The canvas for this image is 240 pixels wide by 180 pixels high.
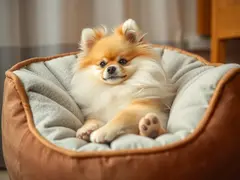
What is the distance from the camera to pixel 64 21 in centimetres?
201

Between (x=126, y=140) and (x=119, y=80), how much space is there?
32cm

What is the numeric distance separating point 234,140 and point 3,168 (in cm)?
131

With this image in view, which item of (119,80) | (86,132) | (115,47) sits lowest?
(86,132)

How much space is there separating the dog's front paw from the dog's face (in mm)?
259

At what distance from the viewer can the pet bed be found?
37.4 inches

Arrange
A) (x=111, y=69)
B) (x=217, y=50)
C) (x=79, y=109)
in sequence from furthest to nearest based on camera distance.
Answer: (x=217, y=50), (x=79, y=109), (x=111, y=69)

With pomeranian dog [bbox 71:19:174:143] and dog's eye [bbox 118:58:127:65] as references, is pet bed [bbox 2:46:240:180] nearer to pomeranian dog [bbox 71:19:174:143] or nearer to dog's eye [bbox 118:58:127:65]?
pomeranian dog [bbox 71:19:174:143]

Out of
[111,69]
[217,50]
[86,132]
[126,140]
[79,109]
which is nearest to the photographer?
[126,140]

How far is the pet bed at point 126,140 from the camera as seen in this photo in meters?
0.95

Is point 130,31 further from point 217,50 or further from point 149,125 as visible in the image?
point 217,50

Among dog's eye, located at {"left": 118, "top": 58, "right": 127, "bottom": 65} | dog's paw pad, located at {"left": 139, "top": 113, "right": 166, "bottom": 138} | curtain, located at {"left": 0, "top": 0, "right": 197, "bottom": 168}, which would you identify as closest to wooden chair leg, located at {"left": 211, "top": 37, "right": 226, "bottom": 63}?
curtain, located at {"left": 0, "top": 0, "right": 197, "bottom": 168}

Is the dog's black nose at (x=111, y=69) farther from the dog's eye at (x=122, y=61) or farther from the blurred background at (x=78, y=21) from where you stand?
the blurred background at (x=78, y=21)

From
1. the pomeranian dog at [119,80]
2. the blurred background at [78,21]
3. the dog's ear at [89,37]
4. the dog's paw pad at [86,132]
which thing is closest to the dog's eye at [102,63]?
the pomeranian dog at [119,80]

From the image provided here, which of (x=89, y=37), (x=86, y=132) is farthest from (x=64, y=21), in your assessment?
(x=86, y=132)
